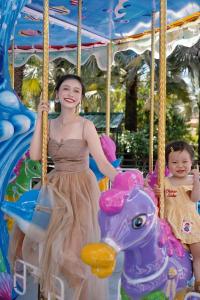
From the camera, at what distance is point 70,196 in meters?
2.89

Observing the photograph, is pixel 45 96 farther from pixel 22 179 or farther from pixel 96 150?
pixel 22 179

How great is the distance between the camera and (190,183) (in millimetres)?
3074

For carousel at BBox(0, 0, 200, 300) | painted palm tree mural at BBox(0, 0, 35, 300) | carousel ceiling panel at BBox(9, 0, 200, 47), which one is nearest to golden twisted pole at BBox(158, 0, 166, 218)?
carousel at BBox(0, 0, 200, 300)

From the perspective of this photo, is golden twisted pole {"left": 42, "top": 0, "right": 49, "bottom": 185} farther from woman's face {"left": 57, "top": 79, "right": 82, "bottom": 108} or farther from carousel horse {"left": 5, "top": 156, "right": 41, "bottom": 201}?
carousel horse {"left": 5, "top": 156, "right": 41, "bottom": 201}

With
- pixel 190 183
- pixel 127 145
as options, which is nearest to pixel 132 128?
pixel 127 145

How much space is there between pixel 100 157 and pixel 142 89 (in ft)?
49.0

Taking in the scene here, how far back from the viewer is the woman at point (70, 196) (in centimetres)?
273

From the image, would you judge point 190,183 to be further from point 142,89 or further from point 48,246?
point 142,89

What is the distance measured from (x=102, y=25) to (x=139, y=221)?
3549mm

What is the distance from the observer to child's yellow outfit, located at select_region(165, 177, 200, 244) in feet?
9.19

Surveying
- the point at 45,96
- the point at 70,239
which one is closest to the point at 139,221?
the point at 70,239

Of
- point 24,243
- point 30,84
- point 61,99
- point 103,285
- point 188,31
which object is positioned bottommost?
point 103,285

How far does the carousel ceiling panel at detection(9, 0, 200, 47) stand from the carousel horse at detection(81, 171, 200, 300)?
242cm

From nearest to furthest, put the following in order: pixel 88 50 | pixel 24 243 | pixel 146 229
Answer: pixel 146 229 → pixel 24 243 → pixel 88 50
